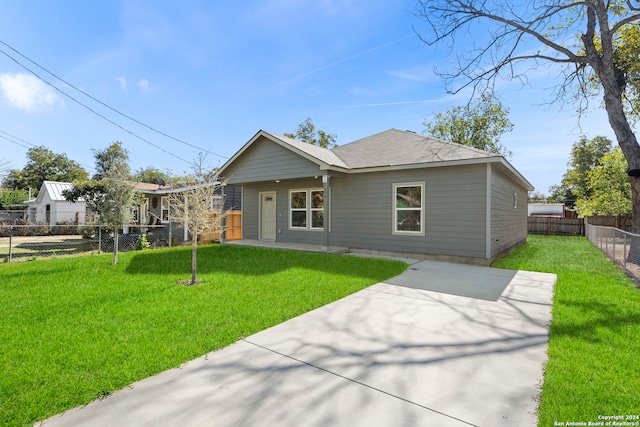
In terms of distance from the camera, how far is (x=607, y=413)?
7.18 feet

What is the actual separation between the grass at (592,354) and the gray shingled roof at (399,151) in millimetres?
4027

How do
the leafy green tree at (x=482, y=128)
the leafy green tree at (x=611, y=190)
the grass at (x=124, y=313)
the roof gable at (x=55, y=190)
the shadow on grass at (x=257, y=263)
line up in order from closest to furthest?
1. the grass at (x=124, y=313)
2. the shadow on grass at (x=257, y=263)
3. the leafy green tree at (x=611, y=190)
4. the roof gable at (x=55, y=190)
5. the leafy green tree at (x=482, y=128)

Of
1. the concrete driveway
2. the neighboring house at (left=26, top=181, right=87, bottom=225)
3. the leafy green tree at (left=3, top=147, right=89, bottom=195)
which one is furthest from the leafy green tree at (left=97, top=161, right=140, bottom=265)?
the leafy green tree at (left=3, top=147, right=89, bottom=195)

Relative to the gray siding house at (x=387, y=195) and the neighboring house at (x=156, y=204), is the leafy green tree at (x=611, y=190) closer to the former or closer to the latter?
the gray siding house at (x=387, y=195)

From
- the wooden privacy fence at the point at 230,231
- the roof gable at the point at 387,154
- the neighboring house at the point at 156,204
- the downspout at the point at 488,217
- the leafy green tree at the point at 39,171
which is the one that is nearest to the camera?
the downspout at the point at 488,217

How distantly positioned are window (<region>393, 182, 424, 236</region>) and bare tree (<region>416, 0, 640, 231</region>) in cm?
367

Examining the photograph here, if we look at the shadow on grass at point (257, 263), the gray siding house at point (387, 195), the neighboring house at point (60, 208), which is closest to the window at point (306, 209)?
the gray siding house at point (387, 195)

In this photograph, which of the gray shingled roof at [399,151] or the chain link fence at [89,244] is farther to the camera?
the chain link fence at [89,244]

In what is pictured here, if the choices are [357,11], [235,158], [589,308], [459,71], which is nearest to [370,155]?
[459,71]

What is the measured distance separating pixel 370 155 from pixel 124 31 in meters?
10.1

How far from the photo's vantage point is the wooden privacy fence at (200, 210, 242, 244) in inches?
572

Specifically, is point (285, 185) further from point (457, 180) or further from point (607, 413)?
point (607, 413)

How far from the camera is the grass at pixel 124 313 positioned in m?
2.56

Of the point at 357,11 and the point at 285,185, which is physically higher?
the point at 357,11
